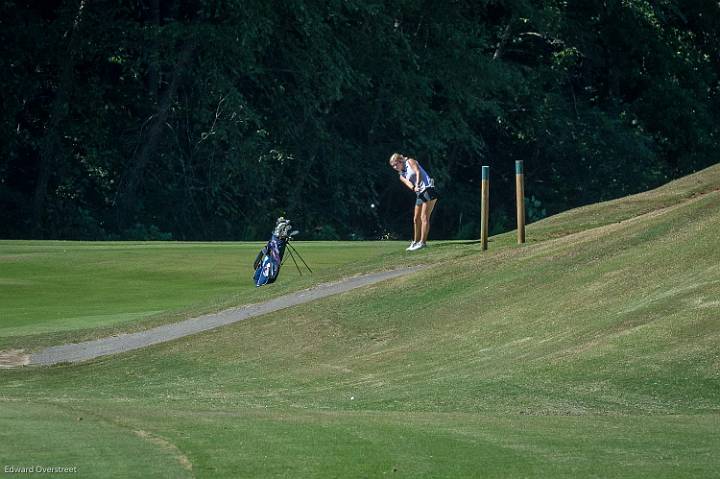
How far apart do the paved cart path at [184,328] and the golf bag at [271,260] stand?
2850 millimetres

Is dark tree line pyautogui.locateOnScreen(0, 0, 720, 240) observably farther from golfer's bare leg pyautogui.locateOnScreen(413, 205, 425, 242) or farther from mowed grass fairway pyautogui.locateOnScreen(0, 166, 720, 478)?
mowed grass fairway pyautogui.locateOnScreen(0, 166, 720, 478)

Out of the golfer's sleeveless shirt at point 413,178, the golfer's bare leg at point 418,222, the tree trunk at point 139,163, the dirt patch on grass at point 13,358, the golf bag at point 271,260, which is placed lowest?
the dirt patch on grass at point 13,358

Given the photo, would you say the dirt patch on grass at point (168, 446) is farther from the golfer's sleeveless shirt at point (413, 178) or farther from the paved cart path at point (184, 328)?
the golfer's sleeveless shirt at point (413, 178)

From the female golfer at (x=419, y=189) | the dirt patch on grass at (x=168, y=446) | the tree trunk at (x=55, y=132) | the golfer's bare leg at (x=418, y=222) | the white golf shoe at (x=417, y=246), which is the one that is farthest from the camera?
the tree trunk at (x=55, y=132)

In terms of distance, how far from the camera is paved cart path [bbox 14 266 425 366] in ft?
54.4

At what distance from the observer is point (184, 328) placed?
17469 mm

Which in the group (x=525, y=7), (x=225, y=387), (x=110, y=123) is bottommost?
(x=225, y=387)

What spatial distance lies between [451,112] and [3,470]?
38.6m

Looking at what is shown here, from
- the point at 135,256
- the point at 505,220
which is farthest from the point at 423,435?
the point at 505,220

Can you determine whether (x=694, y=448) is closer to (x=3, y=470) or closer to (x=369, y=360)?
(x=3, y=470)

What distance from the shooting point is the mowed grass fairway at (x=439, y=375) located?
854cm

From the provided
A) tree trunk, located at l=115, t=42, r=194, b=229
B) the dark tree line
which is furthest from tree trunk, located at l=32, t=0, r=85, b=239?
tree trunk, located at l=115, t=42, r=194, b=229

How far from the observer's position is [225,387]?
14.1 m

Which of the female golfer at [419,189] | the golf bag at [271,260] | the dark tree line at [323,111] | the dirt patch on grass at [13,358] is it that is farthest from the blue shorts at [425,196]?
the dark tree line at [323,111]
